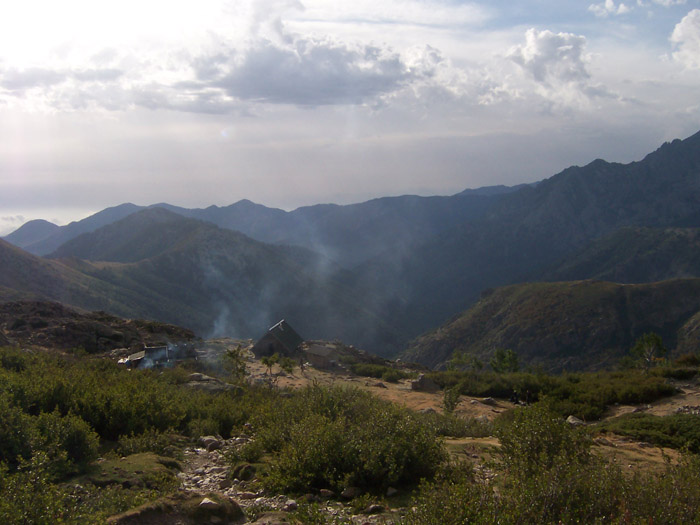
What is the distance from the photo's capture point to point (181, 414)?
34.1 feet

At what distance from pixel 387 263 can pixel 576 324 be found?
120819mm

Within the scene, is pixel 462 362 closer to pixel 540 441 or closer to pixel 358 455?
pixel 540 441

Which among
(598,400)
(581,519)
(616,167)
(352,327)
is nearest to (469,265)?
(616,167)

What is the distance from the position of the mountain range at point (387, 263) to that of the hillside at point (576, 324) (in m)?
1.84

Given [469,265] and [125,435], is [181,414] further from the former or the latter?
[469,265]

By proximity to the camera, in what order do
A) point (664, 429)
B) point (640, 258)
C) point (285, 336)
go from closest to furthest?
1. point (664, 429)
2. point (285, 336)
3. point (640, 258)

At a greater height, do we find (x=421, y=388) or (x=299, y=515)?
(x=299, y=515)

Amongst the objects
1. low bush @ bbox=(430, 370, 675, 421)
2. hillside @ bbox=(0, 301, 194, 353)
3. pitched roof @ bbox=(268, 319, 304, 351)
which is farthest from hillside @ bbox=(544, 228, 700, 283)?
hillside @ bbox=(0, 301, 194, 353)

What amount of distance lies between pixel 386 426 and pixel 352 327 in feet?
320

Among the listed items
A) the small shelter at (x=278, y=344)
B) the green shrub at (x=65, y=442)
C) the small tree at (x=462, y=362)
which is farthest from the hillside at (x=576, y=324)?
the green shrub at (x=65, y=442)

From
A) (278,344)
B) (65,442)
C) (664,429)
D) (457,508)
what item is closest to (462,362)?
(278,344)

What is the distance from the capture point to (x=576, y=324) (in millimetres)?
71312

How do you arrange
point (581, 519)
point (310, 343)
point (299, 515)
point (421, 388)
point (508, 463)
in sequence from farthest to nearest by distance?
point (310, 343), point (421, 388), point (508, 463), point (299, 515), point (581, 519)

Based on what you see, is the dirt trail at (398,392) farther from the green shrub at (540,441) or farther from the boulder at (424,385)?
the green shrub at (540,441)
